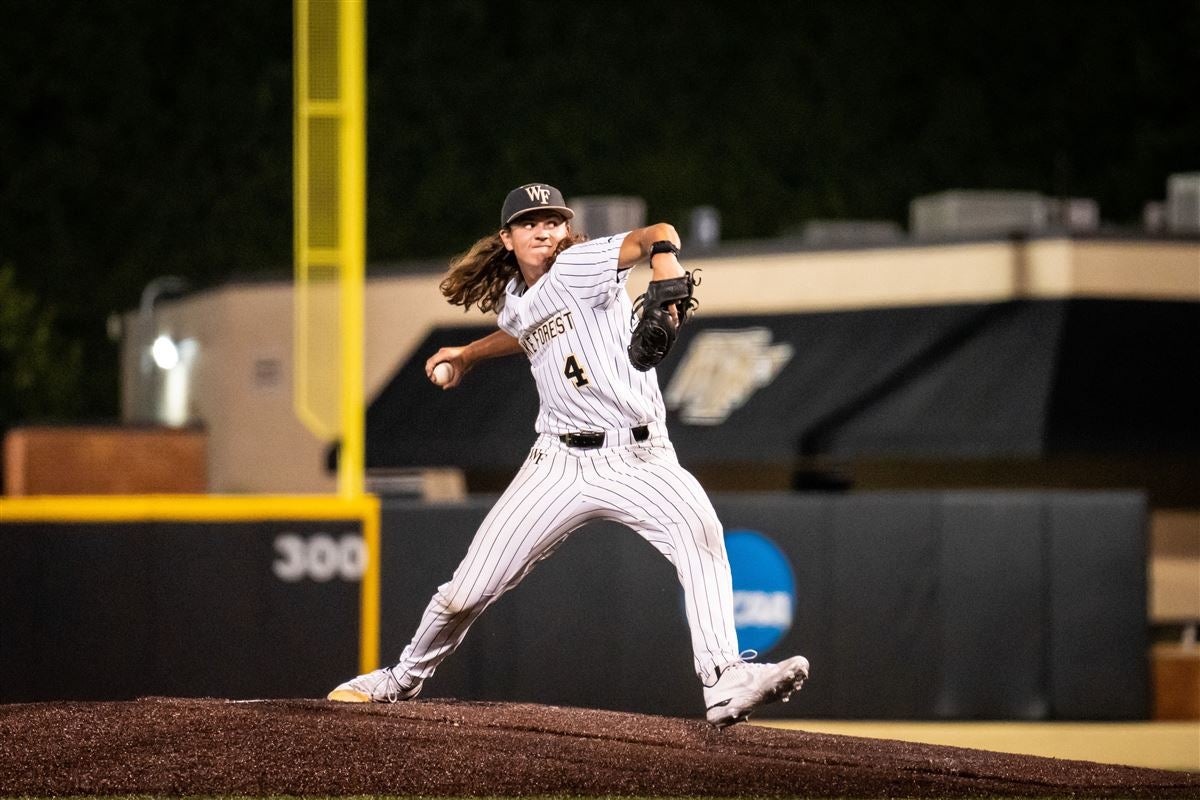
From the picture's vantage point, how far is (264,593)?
39.1ft

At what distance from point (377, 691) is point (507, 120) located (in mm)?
44631

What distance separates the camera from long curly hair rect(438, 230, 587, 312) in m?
6.65

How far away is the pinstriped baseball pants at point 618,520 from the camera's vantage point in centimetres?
627

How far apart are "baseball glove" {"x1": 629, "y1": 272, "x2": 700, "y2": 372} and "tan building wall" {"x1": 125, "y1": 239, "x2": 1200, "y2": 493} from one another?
1144 centimetres

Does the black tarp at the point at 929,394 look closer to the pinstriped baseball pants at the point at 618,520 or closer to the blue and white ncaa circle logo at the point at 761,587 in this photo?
the blue and white ncaa circle logo at the point at 761,587

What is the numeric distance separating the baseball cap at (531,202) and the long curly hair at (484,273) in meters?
0.17

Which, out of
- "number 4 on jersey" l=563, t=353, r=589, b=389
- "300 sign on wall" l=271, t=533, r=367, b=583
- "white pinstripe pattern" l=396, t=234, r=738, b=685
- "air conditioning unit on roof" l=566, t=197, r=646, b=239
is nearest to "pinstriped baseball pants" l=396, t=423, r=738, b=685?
"white pinstripe pattern" l=396, t=234, r=738, b=685

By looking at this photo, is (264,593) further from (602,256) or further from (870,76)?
(870,76)

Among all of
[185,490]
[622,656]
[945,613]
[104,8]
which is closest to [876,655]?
[945,613]

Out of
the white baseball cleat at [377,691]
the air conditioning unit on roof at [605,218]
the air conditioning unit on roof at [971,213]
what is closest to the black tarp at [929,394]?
the air conditioning unit on roof at [605,218]

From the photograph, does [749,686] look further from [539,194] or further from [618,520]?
[539,194]

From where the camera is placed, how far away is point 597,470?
249 inches

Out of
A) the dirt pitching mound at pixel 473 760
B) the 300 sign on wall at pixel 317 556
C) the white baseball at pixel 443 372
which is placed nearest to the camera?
the dirt pitching mound at pixel 473 760

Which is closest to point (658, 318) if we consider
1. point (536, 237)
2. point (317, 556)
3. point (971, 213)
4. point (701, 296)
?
point (536, 237)
